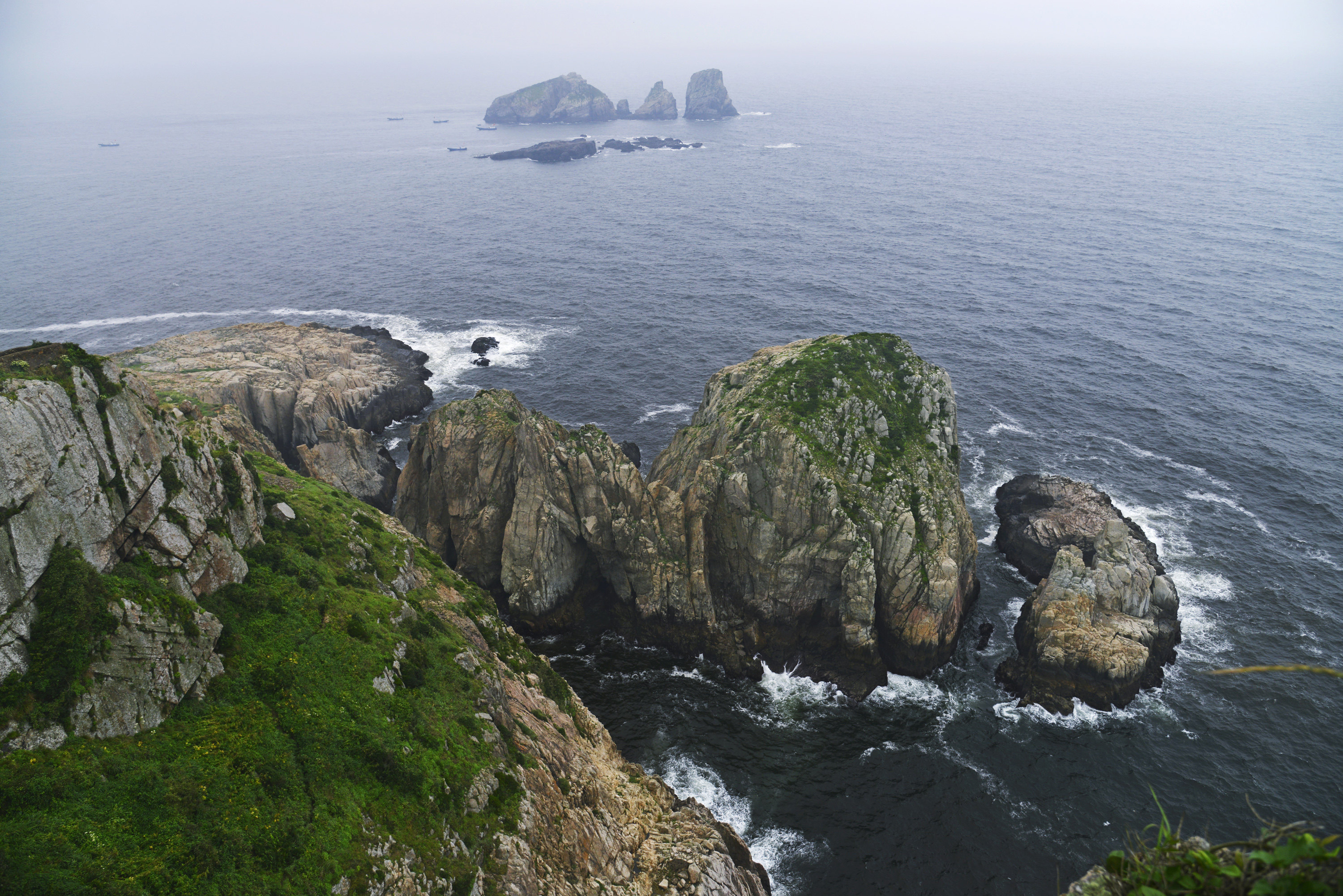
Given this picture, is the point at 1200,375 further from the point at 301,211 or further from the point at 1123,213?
the point at 301,211

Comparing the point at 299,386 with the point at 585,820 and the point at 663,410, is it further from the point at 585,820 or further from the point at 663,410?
the point at 585,820

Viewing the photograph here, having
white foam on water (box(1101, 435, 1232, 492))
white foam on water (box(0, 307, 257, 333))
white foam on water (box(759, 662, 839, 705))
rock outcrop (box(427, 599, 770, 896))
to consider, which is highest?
white foam on water (box(0, 307, 257, 333))

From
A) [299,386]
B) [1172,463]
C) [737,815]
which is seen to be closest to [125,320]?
[299,386]

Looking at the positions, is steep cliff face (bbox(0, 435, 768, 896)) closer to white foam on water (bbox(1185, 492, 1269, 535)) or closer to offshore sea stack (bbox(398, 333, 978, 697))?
offshore sea stack (bbox(398, 333, 978, 697))

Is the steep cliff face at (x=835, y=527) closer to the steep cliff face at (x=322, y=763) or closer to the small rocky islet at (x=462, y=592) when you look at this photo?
the small rocky islet at (x=462, y=592)

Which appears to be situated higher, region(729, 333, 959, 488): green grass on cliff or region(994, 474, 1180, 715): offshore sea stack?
region(729, 333, 959, 488): green grass on cliff

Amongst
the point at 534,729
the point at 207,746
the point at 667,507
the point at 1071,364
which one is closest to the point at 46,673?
the point at 207,746

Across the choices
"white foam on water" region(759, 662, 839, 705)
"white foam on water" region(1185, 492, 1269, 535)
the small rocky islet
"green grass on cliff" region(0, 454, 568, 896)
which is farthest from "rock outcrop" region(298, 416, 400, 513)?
"white foam on water" region(1185, 492, 1269, 535)
